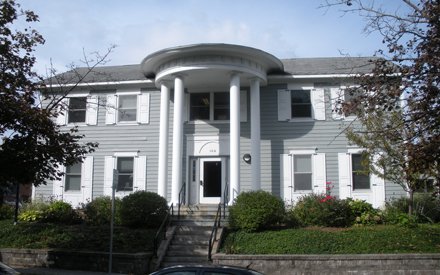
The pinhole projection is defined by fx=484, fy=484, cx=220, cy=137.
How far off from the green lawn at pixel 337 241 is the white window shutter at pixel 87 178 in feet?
28.7

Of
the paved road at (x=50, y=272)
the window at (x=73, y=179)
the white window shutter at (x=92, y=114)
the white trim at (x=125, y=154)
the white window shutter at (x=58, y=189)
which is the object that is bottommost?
the paved road at (x=50, y=272)

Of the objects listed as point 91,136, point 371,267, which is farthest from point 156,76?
point 371,267

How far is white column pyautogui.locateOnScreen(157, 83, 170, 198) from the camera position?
19141 millimetres

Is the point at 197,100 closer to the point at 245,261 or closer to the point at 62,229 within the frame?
the point at 62,229

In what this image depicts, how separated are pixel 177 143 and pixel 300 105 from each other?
5.88 m

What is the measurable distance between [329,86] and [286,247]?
29.8 feet

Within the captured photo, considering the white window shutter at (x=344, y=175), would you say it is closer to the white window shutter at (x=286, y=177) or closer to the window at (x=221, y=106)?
the white window shutter at (x=286, y=177)

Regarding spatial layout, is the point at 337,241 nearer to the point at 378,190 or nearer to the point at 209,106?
the point at 378,190

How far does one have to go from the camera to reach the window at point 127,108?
72.2 feet

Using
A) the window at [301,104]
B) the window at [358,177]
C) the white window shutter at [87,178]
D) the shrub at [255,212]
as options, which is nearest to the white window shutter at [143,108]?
the white window shutter at [87,178]

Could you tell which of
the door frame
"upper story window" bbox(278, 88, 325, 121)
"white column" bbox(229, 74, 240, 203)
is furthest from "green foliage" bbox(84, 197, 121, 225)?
"upper story window" bbox(278, 88, 325, 121)

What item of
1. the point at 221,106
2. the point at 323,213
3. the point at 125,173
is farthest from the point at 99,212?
the point at 323,213

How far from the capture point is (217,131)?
21.0 metres

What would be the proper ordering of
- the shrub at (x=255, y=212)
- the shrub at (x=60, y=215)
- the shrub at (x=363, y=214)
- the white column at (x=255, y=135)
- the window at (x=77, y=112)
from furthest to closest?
the window at (x=77, y=112)
the white column at (x=255, y=135)
the shrub at (x=60, y=215)
the shrub at (x=363, y=214)
the shrub at (x=255, y=212)
